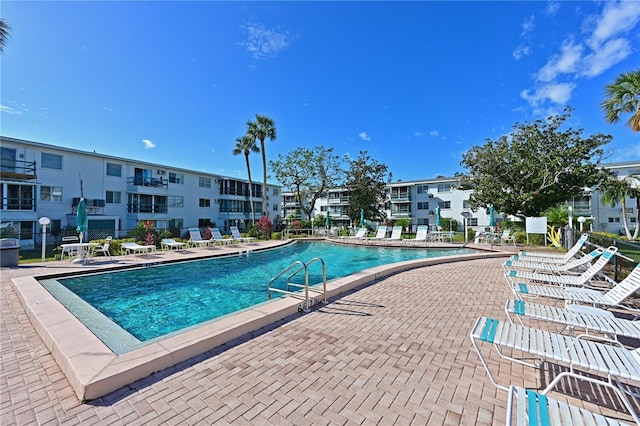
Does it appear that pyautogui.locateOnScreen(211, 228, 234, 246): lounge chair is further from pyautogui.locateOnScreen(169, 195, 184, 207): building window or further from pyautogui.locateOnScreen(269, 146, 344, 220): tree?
pyautogui.locateOnScreen(269, 146, 344, 220): tree

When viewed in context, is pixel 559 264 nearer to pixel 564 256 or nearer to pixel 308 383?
pixel 564 256

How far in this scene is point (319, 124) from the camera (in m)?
30.0

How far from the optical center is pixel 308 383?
294 cm

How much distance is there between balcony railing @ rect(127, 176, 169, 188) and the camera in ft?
87.0

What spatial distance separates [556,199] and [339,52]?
20.3 meters

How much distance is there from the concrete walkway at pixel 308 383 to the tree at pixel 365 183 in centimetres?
3126

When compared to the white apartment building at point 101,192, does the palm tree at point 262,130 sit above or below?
above

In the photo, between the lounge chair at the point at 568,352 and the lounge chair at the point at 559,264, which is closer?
the lounge chair at the point at 568,352

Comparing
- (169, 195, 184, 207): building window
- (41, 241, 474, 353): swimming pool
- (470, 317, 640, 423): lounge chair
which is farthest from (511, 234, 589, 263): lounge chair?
(169, 195, 184, 207): building window

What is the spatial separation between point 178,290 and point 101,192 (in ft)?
73.2

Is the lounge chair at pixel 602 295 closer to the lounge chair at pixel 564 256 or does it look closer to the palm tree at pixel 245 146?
the lounge chair at pixel 564 256

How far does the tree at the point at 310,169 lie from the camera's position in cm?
3459

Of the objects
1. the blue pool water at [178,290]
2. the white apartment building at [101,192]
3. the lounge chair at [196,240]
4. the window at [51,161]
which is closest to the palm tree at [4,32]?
the blue pool water at [178,290]

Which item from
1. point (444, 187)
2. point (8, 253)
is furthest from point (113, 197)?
point (444, 187)
